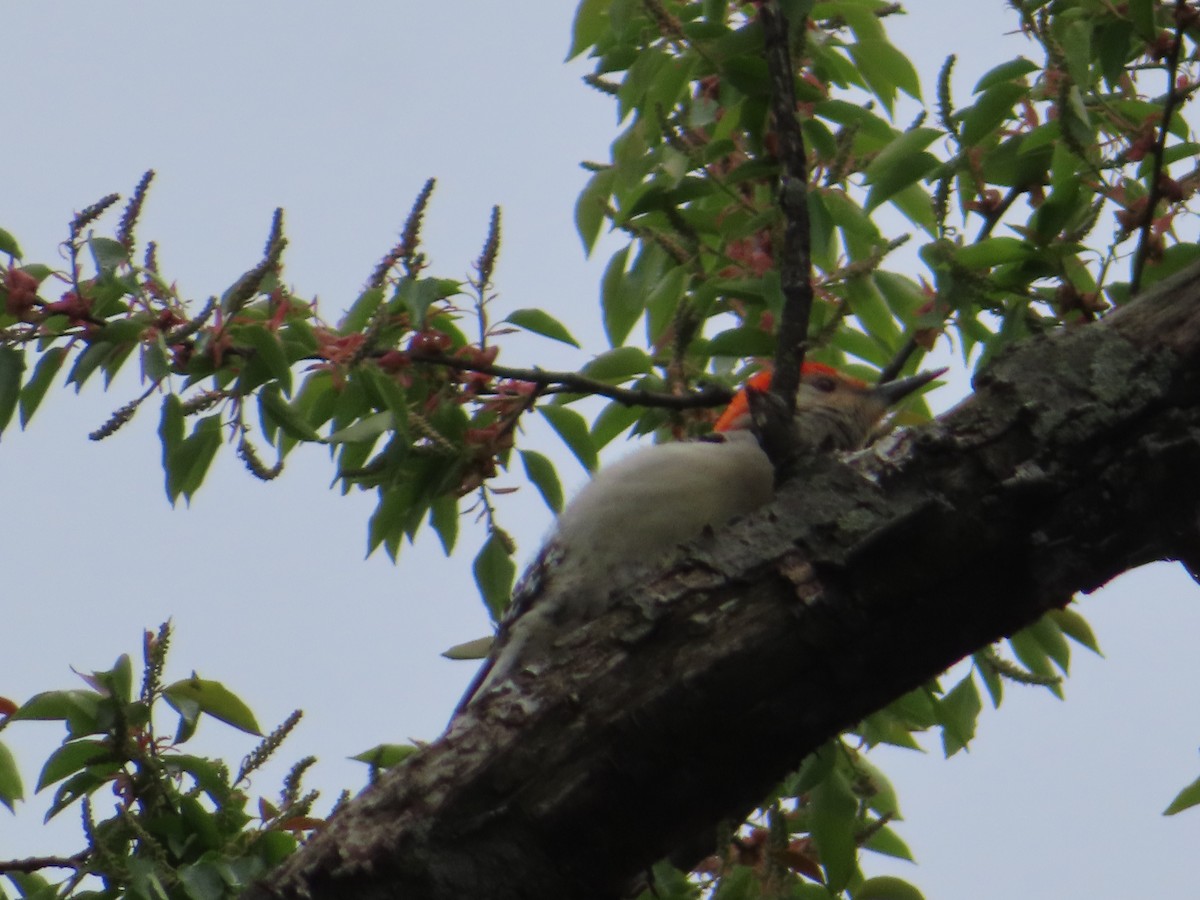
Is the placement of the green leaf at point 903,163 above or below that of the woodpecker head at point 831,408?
above

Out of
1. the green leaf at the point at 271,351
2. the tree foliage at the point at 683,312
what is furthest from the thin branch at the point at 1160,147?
the green leaf at the point at 271,351

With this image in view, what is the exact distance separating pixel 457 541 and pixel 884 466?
1.39 meters

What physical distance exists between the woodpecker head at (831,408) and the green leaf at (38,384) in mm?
1949

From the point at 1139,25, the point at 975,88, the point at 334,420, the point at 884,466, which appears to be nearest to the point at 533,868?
the point at 884,466

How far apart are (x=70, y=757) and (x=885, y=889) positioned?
1.92 m

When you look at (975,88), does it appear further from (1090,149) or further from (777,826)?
(777,826)

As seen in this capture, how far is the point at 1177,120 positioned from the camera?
3123mm

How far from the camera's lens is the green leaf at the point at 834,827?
3053 millimetres

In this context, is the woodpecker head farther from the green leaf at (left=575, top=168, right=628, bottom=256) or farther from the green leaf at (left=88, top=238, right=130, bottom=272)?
the green leaf at (left=88, top=238, right=130, bottom=272)

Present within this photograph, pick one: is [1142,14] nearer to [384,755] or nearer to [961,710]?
[961,710]

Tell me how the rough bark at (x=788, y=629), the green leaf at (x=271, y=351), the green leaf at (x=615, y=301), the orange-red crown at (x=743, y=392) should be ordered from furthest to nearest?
1. the orange-red crown at (x=743, y=392)
2. the green leaf at (x=615, y=301)
3. the green leaf at (x=271, y=351)
4. the rough bark at (x=788, y=629)

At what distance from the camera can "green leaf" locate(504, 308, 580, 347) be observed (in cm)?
312

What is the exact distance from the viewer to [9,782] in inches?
121

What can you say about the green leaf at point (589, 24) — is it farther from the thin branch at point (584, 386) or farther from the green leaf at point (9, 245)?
the green leaf at point (9, 245)
